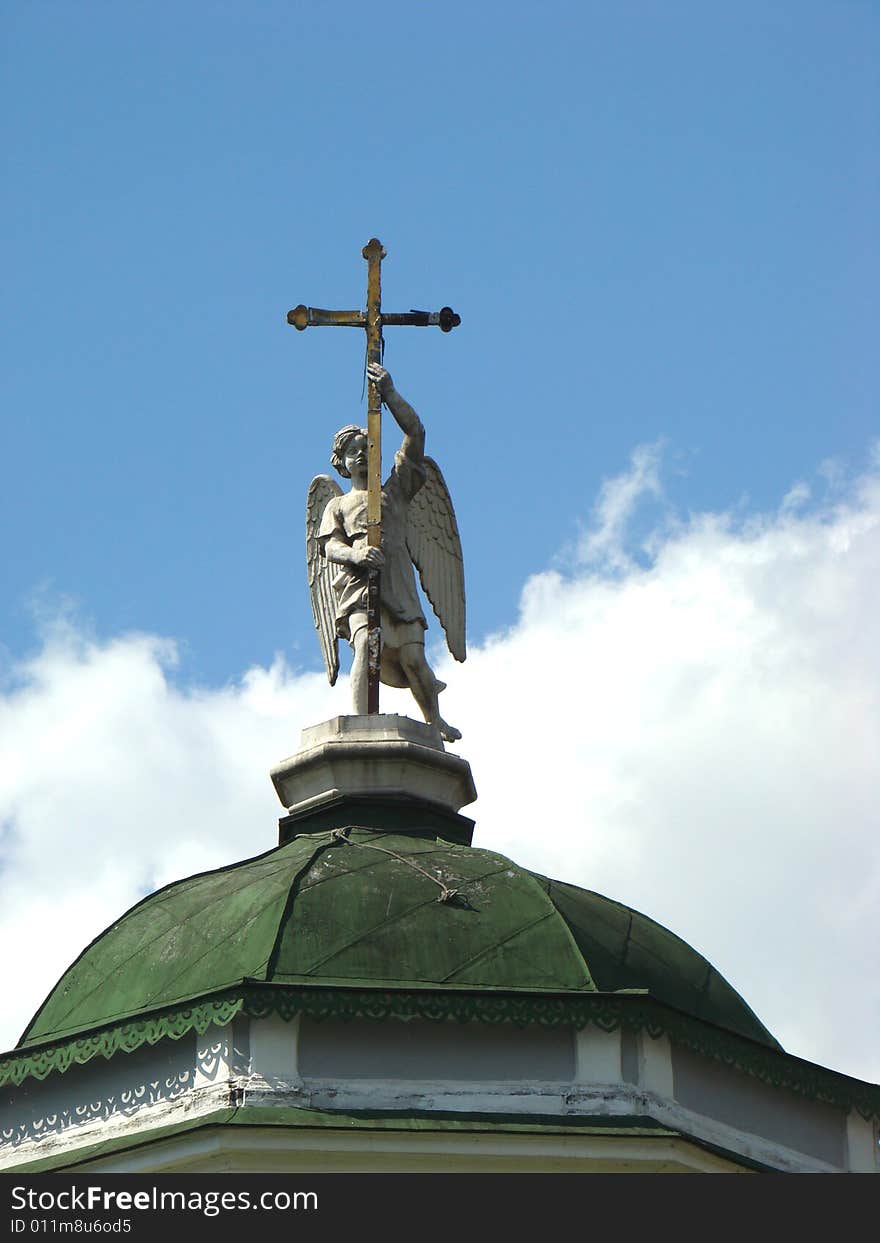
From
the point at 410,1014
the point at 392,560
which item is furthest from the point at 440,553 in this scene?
the point at 410,1014

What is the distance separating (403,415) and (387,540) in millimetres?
1212

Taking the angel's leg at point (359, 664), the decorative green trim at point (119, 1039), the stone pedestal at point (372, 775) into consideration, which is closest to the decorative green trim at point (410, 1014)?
A: the decorative green trim at point (119, 1039)

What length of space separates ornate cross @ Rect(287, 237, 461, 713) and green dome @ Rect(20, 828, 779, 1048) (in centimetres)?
232

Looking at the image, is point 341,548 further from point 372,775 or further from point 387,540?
point 372,775

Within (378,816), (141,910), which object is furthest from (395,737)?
(141,910)

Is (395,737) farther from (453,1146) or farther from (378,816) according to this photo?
(453,1146)

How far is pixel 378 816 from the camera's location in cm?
2536

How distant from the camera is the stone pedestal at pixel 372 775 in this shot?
83.7 ft

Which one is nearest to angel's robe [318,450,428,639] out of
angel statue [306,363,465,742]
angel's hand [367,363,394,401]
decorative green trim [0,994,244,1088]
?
angel statue [306,363,465,742]

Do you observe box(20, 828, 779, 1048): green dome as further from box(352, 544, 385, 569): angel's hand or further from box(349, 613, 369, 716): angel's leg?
box(352, 544, 385, 569): angel's hand

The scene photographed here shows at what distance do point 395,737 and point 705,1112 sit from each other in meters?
4.75

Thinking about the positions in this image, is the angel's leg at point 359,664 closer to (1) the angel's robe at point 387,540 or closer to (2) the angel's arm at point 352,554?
(1) the angel's robe at point 387,540

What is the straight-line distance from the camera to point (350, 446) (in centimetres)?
2686

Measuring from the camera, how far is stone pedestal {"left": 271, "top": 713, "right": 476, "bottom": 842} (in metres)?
25.5
